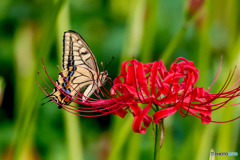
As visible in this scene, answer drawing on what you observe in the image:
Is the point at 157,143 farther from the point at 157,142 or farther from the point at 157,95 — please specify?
the point at 157,95

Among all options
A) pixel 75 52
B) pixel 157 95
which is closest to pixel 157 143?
pixel 157 95

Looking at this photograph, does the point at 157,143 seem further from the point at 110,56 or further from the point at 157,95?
the point at 110,56

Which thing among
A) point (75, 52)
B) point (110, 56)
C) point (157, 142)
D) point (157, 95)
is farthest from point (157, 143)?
point (110, 56)

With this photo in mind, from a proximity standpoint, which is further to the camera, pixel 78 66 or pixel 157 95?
pixel 78 66

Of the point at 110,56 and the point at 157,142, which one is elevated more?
the point at 110,56

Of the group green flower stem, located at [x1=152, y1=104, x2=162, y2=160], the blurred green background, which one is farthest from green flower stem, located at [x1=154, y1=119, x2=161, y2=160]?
the blurred green background

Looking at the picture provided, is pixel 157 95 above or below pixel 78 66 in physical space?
below

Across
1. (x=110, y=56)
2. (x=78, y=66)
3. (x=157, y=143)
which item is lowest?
(x=157, y=143)

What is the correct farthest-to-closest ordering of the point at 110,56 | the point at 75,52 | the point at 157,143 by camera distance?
the point at 110,56
the point at 75,52
the point at 157,143

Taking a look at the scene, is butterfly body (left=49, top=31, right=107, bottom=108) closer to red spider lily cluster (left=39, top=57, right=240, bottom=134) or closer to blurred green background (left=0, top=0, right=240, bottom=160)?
blurred green background (left=0, top=0, right=240, bottom=160)

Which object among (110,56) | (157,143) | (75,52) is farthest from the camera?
(110,56)

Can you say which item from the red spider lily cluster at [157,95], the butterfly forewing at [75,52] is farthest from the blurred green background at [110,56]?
the red spider lily cluster at [157,95]
